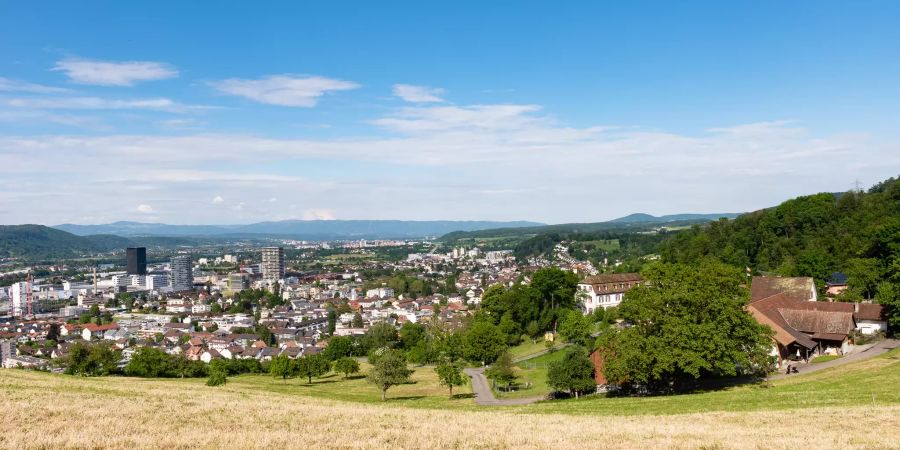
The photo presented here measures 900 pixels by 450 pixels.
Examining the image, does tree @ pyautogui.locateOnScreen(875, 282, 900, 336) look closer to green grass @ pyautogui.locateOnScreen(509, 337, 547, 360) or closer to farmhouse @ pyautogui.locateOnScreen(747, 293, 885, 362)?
farmhouse @ pyautogui.locateOnScreen(747, 293, 885, 362)

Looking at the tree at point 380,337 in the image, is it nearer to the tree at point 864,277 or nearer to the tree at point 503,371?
the tree at point 503,371

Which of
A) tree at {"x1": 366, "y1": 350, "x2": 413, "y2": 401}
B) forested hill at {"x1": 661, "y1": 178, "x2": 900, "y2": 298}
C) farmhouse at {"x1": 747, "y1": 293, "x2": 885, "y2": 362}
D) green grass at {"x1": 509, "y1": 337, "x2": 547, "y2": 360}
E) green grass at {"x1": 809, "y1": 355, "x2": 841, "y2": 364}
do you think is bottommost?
green grass at {"x1": 509, "y1": 337, "x2": 547, "y2": 360}

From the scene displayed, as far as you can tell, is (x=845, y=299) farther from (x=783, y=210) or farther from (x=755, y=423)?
(x=755, y=423)

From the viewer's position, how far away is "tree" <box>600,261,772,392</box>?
31.4 metres

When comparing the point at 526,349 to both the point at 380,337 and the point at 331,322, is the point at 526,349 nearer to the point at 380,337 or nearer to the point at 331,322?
the point at 380,337

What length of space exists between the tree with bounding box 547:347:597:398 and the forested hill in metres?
32.8

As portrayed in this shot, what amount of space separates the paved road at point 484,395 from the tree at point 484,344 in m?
1.70

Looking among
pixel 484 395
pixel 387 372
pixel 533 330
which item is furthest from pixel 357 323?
pixel 484 395

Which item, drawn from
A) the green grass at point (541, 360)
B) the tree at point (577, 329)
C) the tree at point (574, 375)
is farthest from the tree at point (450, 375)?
the tree at point (577, 329)

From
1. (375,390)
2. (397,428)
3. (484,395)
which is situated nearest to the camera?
(397,428)

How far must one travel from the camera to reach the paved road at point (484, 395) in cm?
3881

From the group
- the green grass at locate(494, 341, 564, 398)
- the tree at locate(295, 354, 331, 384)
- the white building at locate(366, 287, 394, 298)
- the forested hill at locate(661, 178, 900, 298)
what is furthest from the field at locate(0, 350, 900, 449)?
the white building at locate(366, 287, 394, 298)

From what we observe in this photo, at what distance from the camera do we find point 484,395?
45406mm

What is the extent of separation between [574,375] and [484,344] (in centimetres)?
2550
